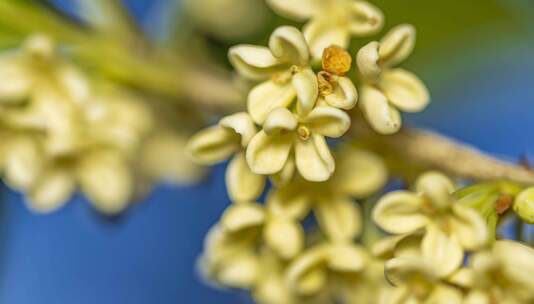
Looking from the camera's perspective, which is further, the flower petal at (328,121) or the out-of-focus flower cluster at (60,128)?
the out-of-focus flower cluster at (60,128)

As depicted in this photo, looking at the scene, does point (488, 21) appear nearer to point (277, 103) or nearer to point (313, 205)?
point (313, 205)

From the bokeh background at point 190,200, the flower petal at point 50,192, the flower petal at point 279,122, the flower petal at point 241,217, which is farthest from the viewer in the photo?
the bokeh background at point 190,200

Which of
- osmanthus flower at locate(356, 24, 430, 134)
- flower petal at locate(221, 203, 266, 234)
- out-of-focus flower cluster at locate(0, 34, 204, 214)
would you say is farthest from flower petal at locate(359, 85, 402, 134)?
out-of-focus flower cluster at locate(0, 34, 204, 214)

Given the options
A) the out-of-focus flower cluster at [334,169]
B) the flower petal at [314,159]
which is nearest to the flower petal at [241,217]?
the out-of-focus flower cluster at [334,169]

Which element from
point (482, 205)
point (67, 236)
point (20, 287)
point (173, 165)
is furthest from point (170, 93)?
point (67, 236)

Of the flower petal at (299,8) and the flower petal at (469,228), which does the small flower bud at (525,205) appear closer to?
the flower petal at (469,228)

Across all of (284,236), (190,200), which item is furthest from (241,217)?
(190,200)

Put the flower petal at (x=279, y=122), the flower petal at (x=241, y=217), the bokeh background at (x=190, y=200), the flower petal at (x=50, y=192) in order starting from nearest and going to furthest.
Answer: the flower petal at (x=279, y=122)
the flower petal at (x=241, y=217)
the flower petal at (x=50, y=192)
the bokeh background at (x=190, y=200)

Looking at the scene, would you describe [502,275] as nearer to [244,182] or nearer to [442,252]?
[442,252]
